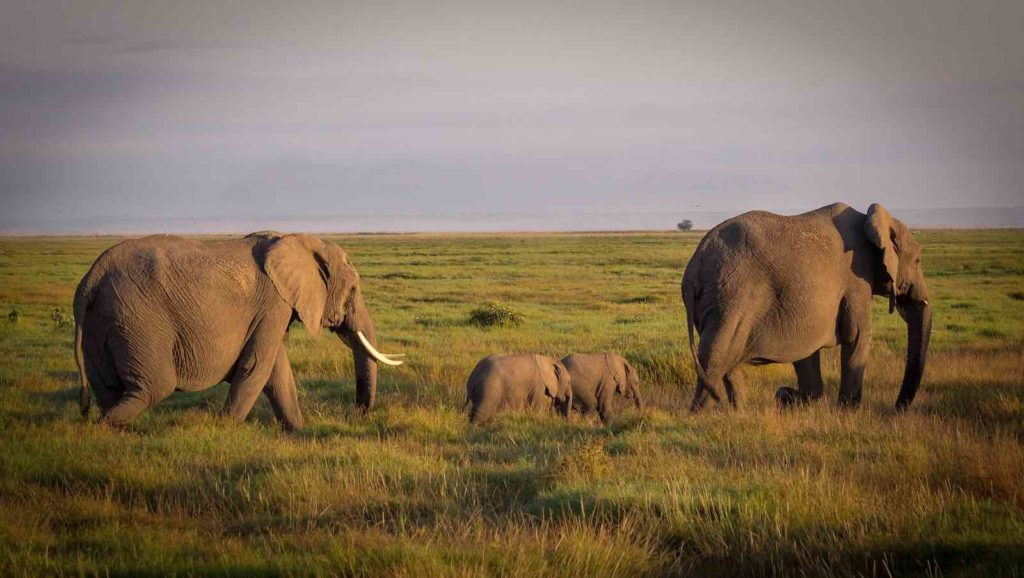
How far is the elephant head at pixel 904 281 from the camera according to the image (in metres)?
12.0

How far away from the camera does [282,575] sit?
5.70 metres

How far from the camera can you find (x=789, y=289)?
11500 mm

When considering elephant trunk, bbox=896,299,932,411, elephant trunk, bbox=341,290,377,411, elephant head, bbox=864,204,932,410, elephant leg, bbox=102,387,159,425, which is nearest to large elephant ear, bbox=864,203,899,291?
elephant head, bbox=864,204,932,410

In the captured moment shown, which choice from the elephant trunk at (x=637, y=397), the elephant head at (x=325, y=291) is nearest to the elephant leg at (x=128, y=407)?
the elephant head at (x=325, y=291)

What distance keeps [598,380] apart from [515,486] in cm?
499

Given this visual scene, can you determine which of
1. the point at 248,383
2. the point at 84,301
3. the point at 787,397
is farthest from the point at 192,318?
the point at 787,397

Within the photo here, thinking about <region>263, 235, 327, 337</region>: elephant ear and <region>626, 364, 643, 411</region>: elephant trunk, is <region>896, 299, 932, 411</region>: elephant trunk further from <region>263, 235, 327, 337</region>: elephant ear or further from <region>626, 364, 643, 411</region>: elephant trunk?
<region>263, 235, 327, 337</region>: elephant ear

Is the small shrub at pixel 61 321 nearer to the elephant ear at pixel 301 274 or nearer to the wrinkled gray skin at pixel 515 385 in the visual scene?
the elephant ear at pixel 301 274

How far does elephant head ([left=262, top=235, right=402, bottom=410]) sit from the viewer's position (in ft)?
36.2

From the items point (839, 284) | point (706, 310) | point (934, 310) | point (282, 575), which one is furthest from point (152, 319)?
point (934, 310)

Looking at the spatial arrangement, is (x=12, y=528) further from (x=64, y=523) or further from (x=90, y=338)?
(x=90, y=338)

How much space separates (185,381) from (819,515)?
6835 millimetres

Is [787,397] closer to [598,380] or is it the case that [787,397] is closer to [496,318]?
[598,380]

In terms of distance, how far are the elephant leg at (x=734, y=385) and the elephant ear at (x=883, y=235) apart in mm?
2211
